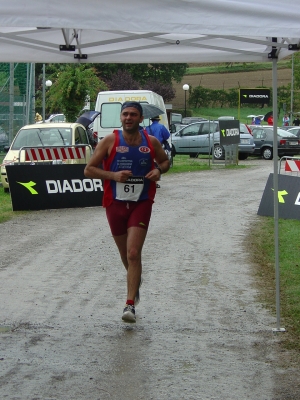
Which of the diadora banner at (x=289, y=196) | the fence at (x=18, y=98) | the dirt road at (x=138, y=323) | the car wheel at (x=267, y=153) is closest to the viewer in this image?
the dirt road at (x=138, y=323)

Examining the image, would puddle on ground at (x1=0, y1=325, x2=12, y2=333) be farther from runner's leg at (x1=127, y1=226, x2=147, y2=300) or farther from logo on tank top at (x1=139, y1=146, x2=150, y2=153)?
logo on tank top at (x1=139, y1=146, x2=150, y2=153)

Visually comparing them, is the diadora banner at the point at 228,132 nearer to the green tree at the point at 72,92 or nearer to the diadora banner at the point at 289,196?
the green tree at the point at 72,92

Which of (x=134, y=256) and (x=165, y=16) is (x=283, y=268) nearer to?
(x=134, y=256)

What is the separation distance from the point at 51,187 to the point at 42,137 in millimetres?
3545

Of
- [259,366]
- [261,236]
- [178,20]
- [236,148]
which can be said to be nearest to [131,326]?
[259,366]

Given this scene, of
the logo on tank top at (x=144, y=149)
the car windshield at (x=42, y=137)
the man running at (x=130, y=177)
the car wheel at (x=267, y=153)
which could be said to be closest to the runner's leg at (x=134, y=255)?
the man running at (x=130, y=177)

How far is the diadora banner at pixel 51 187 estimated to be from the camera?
16.1 meters

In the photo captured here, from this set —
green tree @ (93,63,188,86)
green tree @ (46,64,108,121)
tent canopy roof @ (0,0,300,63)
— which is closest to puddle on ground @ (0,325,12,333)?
tent canopy roof @ (0,0,300,63)

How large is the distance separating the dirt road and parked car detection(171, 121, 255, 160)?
20356 mm

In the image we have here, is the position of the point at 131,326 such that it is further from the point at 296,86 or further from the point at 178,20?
the point at 296,86

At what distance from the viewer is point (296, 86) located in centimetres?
7019

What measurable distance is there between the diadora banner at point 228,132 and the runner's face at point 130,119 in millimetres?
22248

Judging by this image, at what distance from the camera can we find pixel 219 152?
108ft

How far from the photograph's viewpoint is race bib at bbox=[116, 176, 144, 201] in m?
6.97
